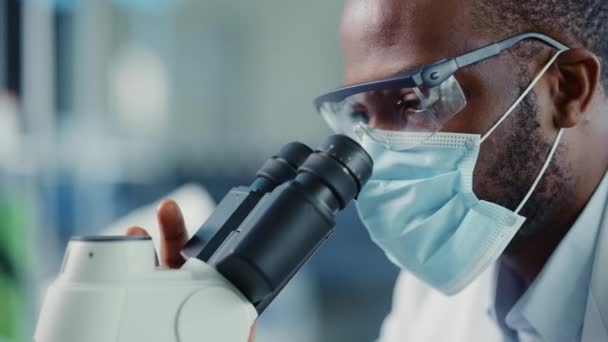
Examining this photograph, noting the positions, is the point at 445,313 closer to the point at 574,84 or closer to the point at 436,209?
the point at 436,209

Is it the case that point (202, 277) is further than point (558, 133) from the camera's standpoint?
No

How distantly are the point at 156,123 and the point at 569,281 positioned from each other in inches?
175

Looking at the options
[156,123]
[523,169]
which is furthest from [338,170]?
[156,123]

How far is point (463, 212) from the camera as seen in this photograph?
1145 mm

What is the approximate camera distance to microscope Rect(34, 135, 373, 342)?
2.29 ft

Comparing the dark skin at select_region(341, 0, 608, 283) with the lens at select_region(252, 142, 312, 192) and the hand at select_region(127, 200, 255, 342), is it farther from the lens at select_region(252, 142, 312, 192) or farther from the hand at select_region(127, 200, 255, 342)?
the hand at select_region(127, 200, 255, 342)

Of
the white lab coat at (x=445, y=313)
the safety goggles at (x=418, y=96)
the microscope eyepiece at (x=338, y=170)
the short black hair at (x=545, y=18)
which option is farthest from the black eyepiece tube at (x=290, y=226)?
the white lab coat at (x=445, y=313)

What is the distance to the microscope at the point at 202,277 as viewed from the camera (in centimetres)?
70

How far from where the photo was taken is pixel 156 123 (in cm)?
529

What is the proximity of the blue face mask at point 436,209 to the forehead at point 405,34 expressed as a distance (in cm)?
12

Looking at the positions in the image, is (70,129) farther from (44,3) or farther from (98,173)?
(44,3)

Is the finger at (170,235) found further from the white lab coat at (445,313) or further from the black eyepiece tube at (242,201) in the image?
the white lab coat at (445,313)

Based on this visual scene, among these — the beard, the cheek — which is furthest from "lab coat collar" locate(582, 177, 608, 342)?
the cheek

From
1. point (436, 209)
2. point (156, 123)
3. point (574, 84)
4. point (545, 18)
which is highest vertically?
point (545, 18)
